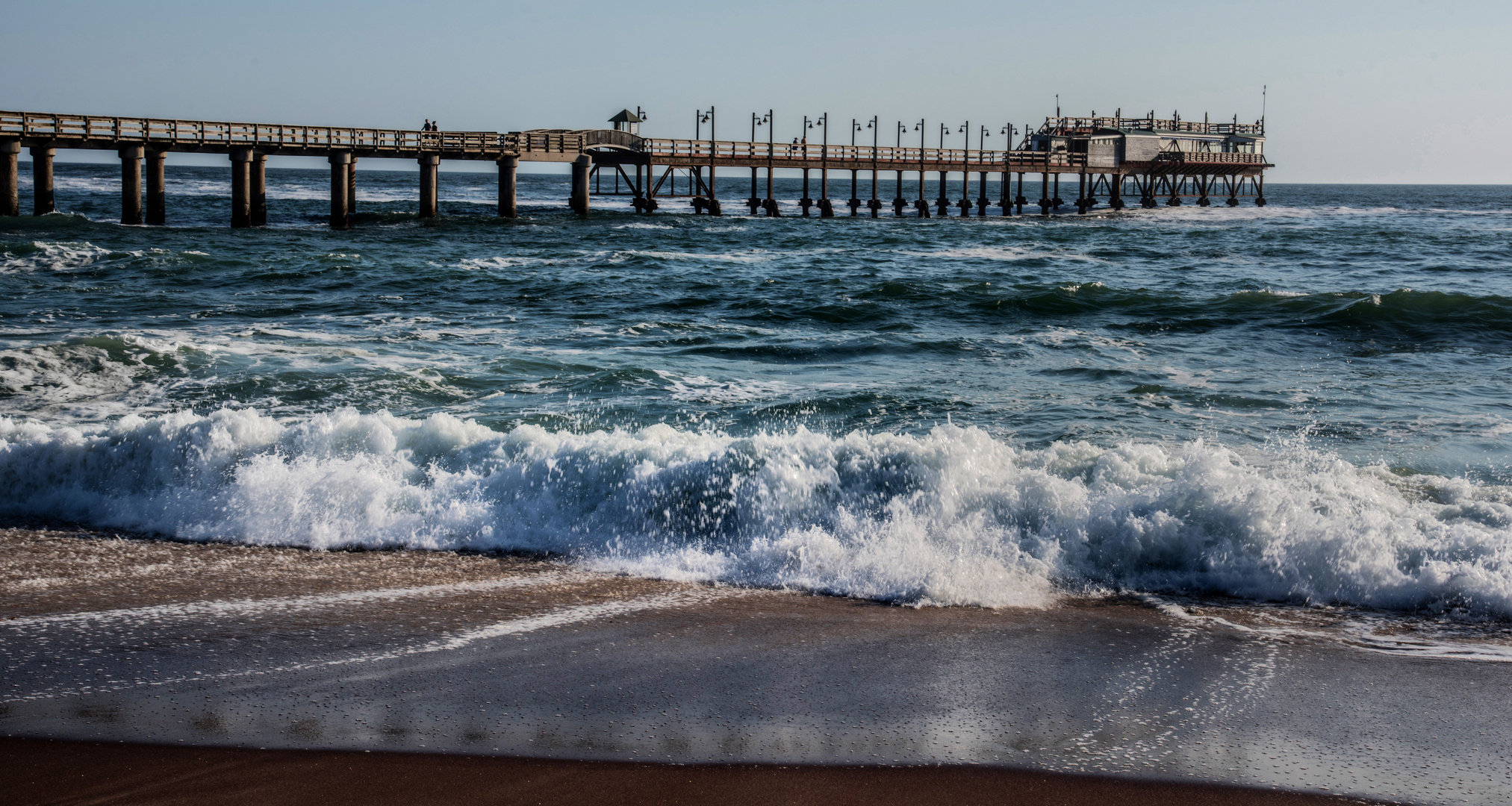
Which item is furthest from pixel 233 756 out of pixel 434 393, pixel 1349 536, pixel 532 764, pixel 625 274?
pixel 625 274

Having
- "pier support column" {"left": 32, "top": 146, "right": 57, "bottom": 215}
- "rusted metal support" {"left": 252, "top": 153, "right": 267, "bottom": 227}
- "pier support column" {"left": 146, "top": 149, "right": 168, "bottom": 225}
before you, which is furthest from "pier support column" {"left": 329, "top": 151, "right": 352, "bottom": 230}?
"pier support column" {"left": 32, "top": 146, "right": 57, "bottom": 215}

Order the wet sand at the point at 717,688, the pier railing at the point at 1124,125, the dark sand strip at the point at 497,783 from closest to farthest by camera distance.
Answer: the dark sand strip at the point at 497,783
the wet sand at the point at 717,688
the pier railing at the point at 1124,125

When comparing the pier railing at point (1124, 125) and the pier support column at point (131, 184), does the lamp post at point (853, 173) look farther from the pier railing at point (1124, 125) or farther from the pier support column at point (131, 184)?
the pier support column at point (131, 184)

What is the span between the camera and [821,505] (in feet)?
23.3

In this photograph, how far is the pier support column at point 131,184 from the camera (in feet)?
103

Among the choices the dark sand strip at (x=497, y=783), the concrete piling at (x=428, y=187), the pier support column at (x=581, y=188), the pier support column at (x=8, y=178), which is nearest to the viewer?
the dark sand strip at (x=497, y=783)

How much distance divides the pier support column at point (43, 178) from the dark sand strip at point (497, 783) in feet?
110

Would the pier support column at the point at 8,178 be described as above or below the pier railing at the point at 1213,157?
below

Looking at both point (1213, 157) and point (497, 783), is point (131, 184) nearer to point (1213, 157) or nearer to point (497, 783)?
point (497, 783)

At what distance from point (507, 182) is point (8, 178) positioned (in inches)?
600

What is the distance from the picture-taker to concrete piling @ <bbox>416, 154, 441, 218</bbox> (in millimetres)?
37531

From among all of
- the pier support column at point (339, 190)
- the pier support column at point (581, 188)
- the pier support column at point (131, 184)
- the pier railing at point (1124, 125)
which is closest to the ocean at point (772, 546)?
the pier support column at point (131, 184)

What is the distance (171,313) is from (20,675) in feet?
41.3

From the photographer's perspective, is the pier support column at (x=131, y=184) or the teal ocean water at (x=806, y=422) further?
the pier support column at (x=131, y=184)
